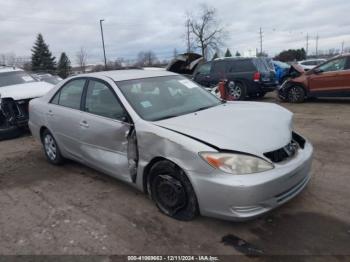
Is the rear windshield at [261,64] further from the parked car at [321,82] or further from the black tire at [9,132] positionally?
the black tire at [9,132]

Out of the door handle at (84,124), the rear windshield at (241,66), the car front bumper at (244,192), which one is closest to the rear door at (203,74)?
the rear windshield at (241,66)

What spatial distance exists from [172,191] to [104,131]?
1.27 m

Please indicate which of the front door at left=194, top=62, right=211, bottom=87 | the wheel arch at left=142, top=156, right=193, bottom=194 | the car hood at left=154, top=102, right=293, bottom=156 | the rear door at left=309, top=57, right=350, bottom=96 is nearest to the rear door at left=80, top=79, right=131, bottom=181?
the wheel arch at left=142, top=156, right=193, bottom=194

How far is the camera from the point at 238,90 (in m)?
13.2

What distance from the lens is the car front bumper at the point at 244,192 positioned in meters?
3.17

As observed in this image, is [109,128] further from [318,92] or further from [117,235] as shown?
[318,92]

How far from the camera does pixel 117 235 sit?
3561mm

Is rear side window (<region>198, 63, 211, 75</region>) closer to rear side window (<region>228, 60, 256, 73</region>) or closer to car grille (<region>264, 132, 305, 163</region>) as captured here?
rear side window (<region>228, 60, 256, 73</region>)

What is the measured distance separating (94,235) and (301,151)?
2.36 meters

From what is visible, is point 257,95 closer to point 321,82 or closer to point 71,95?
point 321,82

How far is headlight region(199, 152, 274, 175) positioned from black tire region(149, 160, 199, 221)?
1.31 ft

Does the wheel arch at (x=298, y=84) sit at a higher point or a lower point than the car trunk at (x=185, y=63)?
lower

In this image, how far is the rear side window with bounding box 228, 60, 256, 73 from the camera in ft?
42.7

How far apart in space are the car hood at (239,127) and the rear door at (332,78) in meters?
7.74
